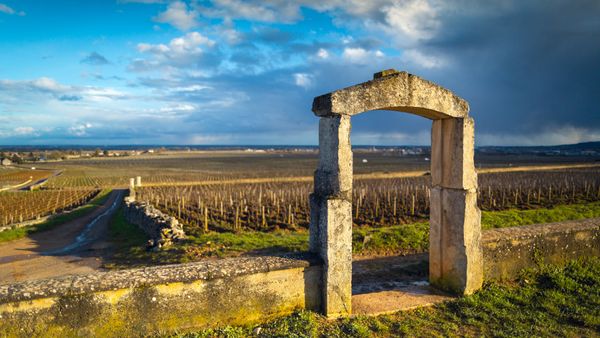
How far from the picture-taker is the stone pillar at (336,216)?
650 cm

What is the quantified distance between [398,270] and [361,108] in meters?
5.18

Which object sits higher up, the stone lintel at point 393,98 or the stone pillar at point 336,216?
the stone lintel at point 393,98

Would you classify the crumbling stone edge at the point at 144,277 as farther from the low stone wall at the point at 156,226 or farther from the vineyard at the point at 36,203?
the vineyard at the point at 36,203

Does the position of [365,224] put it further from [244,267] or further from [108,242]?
[244,267]

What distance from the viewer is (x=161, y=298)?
5719 millimetres

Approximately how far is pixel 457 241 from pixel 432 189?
46.5 inches

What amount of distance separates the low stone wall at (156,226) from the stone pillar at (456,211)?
10.5 meters

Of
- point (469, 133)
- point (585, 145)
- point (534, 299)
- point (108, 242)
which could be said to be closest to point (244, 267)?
point (469, 133)

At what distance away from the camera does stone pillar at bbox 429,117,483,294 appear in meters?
7.58

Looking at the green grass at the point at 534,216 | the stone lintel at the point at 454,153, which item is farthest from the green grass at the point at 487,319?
the green grass at the point at 534,216

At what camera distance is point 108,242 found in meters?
18.4

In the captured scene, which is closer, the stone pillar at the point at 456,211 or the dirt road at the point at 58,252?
the stone pillar at the point at 456,211

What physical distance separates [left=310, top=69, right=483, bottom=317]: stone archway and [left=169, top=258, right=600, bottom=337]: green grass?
18.6 inches

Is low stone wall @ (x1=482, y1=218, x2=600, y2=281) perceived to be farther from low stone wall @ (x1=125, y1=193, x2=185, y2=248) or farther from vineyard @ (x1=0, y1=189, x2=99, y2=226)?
vineyard @ (x1=0, y1=189, x2=99, y2=226)
